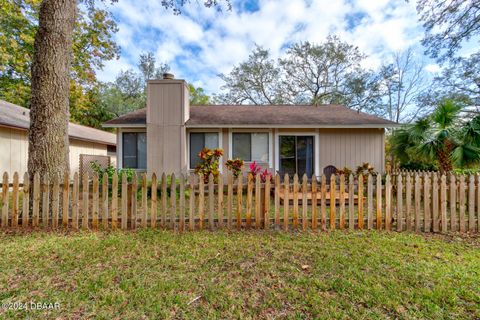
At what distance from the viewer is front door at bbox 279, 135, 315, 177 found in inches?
401

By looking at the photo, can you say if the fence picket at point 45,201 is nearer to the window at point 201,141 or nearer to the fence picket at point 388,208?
the window at point 201,141

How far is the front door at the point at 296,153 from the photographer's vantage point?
33.4 feet

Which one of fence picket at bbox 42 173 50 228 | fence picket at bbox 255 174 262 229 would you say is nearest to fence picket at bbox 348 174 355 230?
fence picket at bbox 255 174 262 229

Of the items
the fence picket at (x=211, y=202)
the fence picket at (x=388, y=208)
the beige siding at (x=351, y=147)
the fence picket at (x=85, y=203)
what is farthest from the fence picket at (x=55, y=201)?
the beige siding at (x=351, y=147)

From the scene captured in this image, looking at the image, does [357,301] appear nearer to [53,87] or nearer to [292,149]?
[53,87]

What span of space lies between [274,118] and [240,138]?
1.91 meters

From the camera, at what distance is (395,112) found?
27.3 metres

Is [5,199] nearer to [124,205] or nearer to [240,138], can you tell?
[124,205]

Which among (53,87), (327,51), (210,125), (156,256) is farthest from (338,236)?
(327,51)

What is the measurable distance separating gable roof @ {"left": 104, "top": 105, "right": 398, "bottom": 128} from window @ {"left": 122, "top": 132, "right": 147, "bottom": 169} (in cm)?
61

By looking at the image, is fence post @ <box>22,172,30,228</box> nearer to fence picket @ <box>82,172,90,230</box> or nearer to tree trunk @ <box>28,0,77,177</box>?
tree trunk @ <box>28,0,77,177</box>

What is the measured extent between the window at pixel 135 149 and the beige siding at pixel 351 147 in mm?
7851

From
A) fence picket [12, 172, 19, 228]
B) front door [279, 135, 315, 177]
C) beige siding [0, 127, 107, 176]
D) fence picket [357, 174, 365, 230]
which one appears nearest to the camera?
fence picket [12, 172, 19, 228]

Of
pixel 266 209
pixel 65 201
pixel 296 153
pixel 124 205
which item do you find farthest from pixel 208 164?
pixel 65 201
